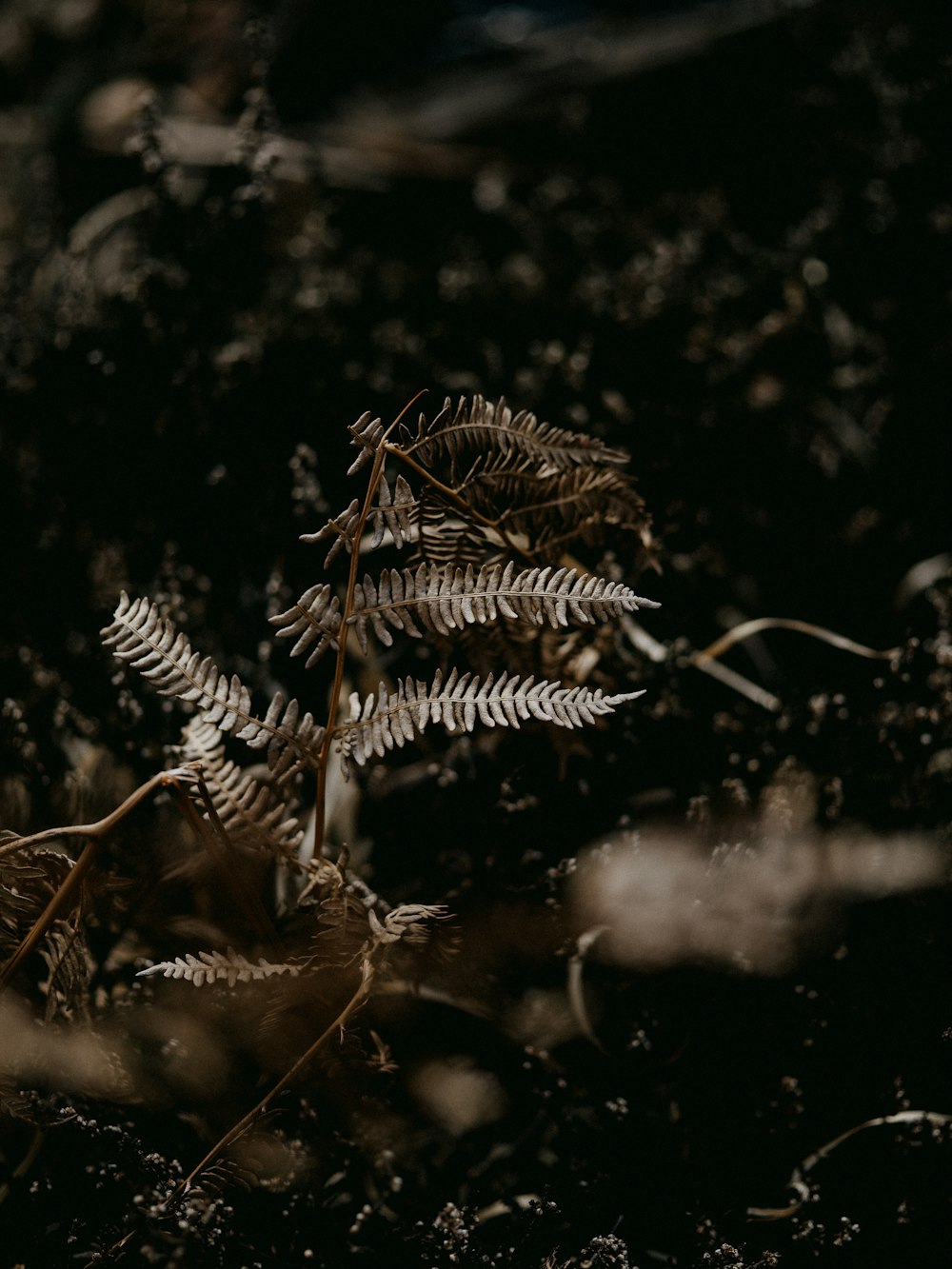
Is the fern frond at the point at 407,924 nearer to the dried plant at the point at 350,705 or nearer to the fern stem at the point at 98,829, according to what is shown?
the dried plant at the point at 350,705

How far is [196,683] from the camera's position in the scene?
0.84 meters

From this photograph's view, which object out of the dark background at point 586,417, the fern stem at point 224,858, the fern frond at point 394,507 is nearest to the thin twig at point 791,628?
the dark background at point 586,417

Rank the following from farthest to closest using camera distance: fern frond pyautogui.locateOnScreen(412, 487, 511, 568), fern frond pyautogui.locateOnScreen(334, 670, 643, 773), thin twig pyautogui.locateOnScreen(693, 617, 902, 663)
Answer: thin twig pyautogui.locateOnScreen(693, 617, 902, 663)
fern frond pyautogui.locateOnScreen(412, 487, 511, 568)
fern frond pyautogui.locateOnScreen(334, 670, 643, 773)

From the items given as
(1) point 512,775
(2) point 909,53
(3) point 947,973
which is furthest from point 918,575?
(2) point 909,53

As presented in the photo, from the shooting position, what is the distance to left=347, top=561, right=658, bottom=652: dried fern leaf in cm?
82

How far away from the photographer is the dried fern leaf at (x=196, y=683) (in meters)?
0.83

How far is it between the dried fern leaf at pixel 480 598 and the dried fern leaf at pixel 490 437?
12cm

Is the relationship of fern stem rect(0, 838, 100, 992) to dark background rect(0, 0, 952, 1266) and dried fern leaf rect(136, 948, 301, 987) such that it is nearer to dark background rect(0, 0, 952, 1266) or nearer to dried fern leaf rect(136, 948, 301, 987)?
dried fern leaf rect(136, 948, 301, 987)

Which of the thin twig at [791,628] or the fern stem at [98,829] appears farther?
the thin twig at [791,628]

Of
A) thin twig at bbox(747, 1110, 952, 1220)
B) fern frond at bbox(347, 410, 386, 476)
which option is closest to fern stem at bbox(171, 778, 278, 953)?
fern frond at bbox(347, 410, 386, 476)

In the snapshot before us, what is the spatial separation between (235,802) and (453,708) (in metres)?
0.29

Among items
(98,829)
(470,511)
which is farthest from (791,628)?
(98,829)

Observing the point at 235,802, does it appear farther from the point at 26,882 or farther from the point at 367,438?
the point at 367,438

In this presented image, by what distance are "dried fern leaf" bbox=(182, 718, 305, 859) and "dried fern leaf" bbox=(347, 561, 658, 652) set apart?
220mm
